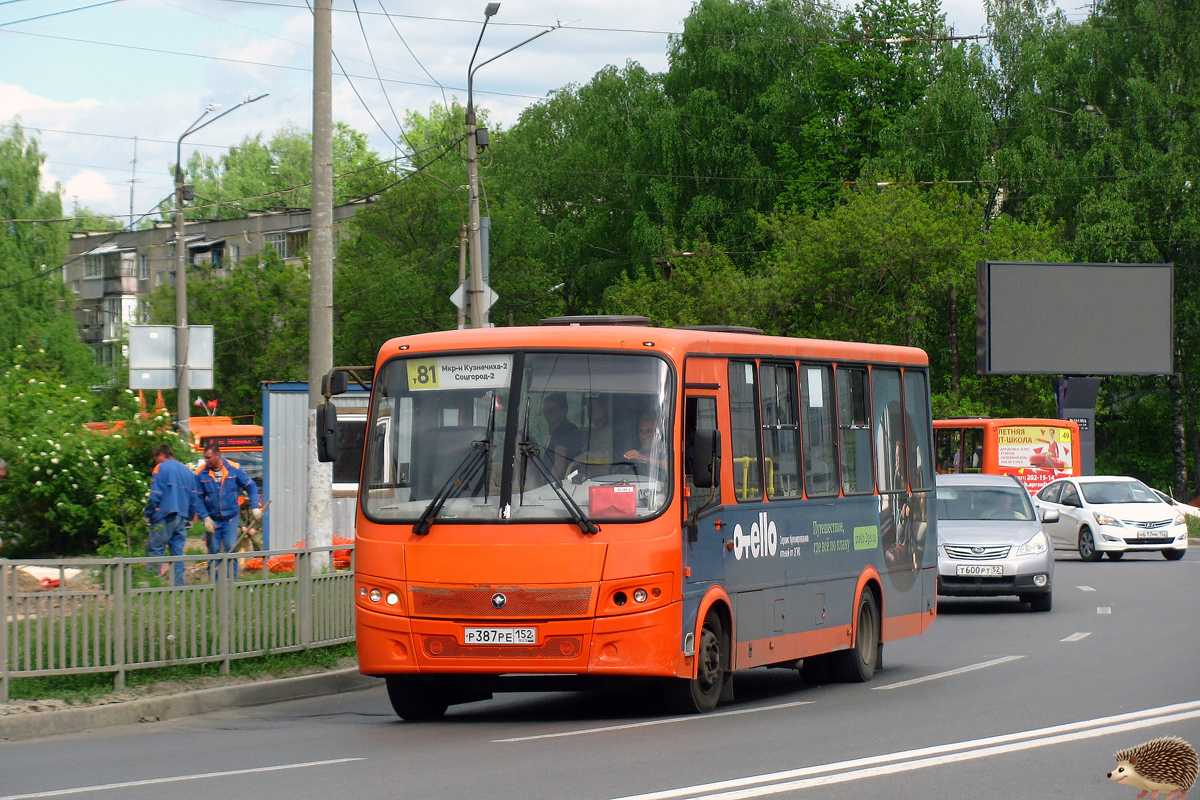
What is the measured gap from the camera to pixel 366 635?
11414 mm

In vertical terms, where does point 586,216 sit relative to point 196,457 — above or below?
above

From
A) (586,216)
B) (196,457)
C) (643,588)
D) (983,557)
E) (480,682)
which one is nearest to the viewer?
(643,588)

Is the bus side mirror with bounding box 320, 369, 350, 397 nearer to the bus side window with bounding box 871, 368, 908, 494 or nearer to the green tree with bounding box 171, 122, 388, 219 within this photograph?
the bus side window with bounding box 871, 368, 908, 494

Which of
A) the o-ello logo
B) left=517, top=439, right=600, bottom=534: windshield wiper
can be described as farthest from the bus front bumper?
the o-ello logo

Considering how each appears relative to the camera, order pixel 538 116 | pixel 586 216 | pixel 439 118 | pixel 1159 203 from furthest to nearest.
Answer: pixel 439 118 → pixel 538 116 → pixel 586 216 → pixel 1159 203

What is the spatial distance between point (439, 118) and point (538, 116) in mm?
24851

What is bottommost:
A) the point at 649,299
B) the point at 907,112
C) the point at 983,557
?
the point at 983,557

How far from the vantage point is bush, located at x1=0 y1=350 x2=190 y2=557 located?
21.8 m

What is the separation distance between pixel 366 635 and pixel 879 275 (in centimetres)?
4254

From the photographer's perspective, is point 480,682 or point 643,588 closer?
point 643,588

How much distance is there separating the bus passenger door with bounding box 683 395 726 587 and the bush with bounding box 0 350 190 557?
1187cm

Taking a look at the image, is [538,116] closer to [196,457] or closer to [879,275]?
[879,275]

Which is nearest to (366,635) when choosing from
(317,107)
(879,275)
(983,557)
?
(317,107)

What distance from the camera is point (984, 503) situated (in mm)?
22578
